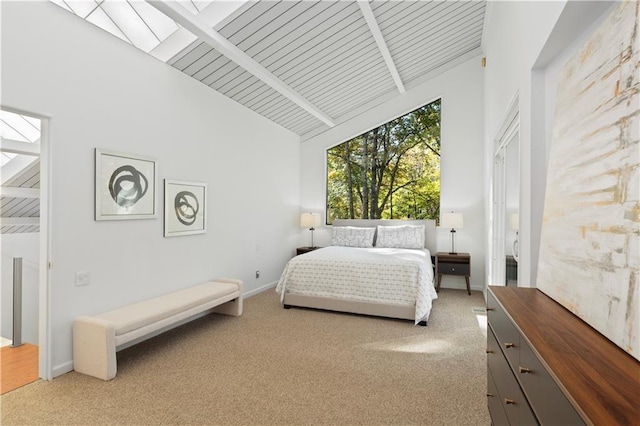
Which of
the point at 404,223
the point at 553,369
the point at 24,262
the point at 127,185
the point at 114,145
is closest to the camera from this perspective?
the point at 553,369

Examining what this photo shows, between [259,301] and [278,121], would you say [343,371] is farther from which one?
[278,121]

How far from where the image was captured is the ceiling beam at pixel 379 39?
3.60m

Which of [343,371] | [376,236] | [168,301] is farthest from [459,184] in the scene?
[168,301]

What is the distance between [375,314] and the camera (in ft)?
13.3

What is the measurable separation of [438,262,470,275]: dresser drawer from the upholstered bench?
364 centimetres

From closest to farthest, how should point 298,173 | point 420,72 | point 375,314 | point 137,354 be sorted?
1. point 137,354
2. point 375,314
3. point 420,72
4. point 298,173

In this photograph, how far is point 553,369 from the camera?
0.85 meters

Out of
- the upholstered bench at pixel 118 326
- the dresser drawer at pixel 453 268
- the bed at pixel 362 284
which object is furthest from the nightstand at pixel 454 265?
the upholstered bench at pixel 118 326

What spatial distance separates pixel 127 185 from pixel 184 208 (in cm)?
75

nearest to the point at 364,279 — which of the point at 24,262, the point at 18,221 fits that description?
the point at 24,262

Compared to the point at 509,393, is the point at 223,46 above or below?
above

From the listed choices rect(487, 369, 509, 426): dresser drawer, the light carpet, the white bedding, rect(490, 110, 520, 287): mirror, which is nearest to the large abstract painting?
rect(487, 369, 509, 426): dresser drawer

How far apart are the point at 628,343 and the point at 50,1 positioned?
384 cm

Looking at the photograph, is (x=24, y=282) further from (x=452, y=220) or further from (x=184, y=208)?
(x=452, y=220)
